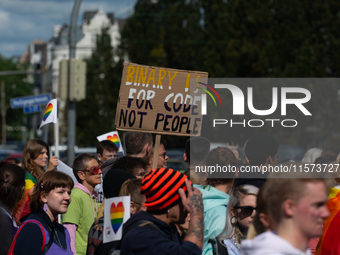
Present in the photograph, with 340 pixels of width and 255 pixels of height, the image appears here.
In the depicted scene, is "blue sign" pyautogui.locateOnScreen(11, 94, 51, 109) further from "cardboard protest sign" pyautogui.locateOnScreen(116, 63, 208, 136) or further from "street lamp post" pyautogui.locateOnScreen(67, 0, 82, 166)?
"cardboard protest sign" pyautogui.locateOnScreen(116, 63, 208, 136)

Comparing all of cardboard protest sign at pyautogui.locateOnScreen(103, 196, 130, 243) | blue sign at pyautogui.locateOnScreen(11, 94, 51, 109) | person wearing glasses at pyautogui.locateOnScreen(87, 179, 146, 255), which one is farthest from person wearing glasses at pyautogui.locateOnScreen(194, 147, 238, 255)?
blue sign at pyautogui.locateOnScreen(11, 94, 51, 109)

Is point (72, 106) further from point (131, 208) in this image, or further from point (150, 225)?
point (150, 225)

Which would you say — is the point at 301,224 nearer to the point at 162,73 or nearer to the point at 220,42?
the point at 162,73

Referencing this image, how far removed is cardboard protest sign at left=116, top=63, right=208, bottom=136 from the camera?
512 cm

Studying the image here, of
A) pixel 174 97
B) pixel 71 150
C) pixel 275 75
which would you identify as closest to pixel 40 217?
pixel 174 97

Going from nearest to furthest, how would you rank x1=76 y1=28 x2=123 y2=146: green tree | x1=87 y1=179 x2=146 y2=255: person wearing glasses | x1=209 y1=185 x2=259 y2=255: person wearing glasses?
1. x1=87 y1=179 x2=146 y2=255: person wearing glasses
2. x1=209 y1=185 x2=259 y2=255: person wearing glasses
3. x1=76 y1=28 x2=123 y2=146: green tree

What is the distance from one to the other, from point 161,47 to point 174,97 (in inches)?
863

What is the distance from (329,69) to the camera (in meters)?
24.2

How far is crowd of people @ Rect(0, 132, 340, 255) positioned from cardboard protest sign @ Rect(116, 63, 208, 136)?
0.21 metres

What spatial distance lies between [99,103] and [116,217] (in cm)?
2780

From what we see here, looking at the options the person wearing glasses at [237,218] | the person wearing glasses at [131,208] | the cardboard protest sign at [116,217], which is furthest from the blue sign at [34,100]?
the cardboard protest sign at [116,217]

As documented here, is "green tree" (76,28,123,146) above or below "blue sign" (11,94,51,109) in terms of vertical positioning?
above

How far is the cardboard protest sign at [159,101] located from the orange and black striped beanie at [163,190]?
245 cm

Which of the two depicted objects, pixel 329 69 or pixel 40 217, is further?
pixel 329 69
